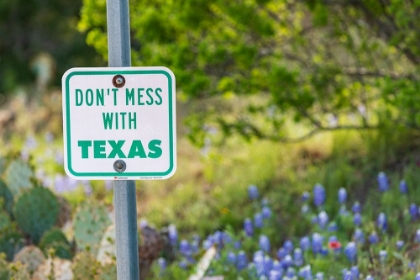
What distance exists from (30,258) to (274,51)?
2682 mm

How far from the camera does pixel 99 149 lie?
2072 mm

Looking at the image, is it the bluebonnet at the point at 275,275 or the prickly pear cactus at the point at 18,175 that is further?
the prickly pear cactus at the point at 18,175

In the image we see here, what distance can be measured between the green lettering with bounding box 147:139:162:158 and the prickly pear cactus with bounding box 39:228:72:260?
5.26 ft

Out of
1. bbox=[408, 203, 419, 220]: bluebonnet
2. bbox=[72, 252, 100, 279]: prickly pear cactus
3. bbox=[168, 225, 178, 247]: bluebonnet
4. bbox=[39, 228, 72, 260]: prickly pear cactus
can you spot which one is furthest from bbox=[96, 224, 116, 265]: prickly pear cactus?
bbox=[408, 203, 419, 220]: bluebonnet

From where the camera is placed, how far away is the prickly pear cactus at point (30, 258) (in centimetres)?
332

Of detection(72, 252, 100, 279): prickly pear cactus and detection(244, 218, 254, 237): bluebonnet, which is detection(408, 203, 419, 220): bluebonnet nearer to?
detection(244, 218, 254, 237): bluebonnet

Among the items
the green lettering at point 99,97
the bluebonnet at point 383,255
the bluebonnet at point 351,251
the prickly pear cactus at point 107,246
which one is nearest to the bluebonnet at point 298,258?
the bluebonnet at point 351,251

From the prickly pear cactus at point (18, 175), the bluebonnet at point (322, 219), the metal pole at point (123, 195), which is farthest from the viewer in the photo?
the prickly pear cactus at point (18, 175)

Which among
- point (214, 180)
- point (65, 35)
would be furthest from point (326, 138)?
point (65, 35)

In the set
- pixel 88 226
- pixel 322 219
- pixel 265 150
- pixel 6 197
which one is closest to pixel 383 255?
pixel 322 219

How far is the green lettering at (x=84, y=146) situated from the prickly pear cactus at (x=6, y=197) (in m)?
2.36

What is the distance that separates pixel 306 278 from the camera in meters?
3.23

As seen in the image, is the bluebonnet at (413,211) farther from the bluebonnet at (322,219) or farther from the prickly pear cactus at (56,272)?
the prickly pear cactus at (56,272)

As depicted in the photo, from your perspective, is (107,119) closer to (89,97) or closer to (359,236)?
(89,97)
